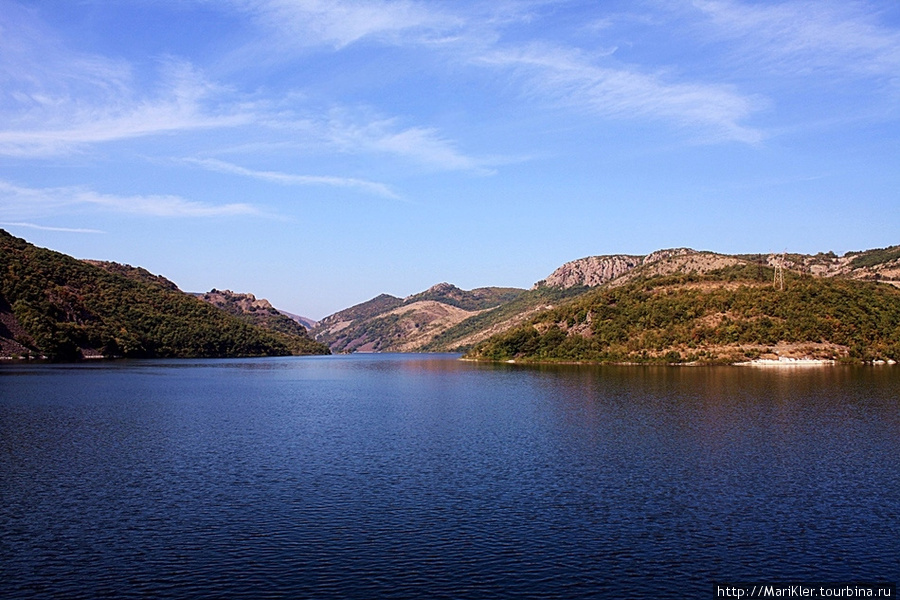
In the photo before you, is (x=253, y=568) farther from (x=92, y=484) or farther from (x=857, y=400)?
(x=857, y=400)

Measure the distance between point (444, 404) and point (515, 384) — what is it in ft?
109

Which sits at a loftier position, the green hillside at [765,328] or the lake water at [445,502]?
the green hillside at [765,328]

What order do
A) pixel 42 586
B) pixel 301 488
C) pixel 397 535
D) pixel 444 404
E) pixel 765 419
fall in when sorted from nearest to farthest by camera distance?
pixel 42 586
pixel 397 535
pixel 301 488
pixel 765 419
pixel 444 404

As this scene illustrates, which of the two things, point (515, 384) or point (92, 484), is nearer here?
point (92, 484)

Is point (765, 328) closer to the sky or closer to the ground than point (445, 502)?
closer to the sky

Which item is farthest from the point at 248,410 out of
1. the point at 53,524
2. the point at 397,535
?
the point at 397,535

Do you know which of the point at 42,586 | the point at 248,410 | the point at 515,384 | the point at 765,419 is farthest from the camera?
the point at 515,384

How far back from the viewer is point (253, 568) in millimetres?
27734

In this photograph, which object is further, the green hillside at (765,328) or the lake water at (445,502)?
the green hillside at (765,328)

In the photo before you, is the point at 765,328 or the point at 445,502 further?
the point at 765,328

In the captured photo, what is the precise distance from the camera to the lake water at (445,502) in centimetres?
2695

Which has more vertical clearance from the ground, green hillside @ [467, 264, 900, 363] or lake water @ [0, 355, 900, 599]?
green hillside @ [467, 264, 900, 363]

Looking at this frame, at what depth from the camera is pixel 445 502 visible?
37438 millimetres

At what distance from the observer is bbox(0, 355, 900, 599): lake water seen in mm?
26953
